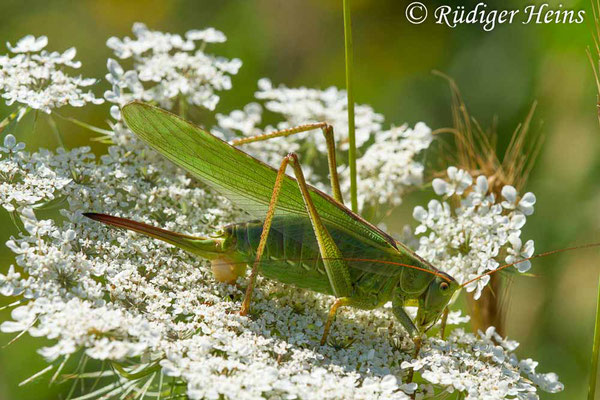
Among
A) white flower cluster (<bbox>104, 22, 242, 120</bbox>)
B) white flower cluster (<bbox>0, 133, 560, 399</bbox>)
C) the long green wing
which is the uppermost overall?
white flower cluster (<bbox>104, 22, 242, 120</bbox>)

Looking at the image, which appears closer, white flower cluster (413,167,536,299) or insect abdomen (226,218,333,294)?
insect abdomen (226,218,333,294)

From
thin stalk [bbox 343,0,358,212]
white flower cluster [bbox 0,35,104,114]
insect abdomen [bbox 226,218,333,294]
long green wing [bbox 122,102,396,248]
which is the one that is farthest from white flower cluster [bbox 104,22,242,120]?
insect abdomen [bbox 226,218,333,294]

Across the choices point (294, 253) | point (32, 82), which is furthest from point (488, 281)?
point (32, 82)

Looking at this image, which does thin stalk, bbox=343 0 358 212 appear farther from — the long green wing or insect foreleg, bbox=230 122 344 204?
the long green wing

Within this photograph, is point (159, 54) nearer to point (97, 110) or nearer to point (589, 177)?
point (97, 110)

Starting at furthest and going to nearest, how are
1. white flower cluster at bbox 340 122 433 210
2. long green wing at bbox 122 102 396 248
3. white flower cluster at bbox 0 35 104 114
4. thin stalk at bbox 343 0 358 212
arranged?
white flower cluster at bbox 340 122 433 210
white flower cluster at bbox 0 35 104 114
thin stalk at bbox 343 0 358 212
long green wing at bbox 122 102 396 248

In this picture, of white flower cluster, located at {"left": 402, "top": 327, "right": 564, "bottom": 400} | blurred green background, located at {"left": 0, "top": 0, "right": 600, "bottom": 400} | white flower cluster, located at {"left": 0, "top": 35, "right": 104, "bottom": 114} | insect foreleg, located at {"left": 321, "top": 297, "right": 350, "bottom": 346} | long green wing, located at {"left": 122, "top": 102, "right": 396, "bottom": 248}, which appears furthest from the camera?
blurred green background, located at {"left": 0, "top": 0, "right": 600, "bottom": 400}

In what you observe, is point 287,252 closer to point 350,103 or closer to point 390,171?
point 350,103
